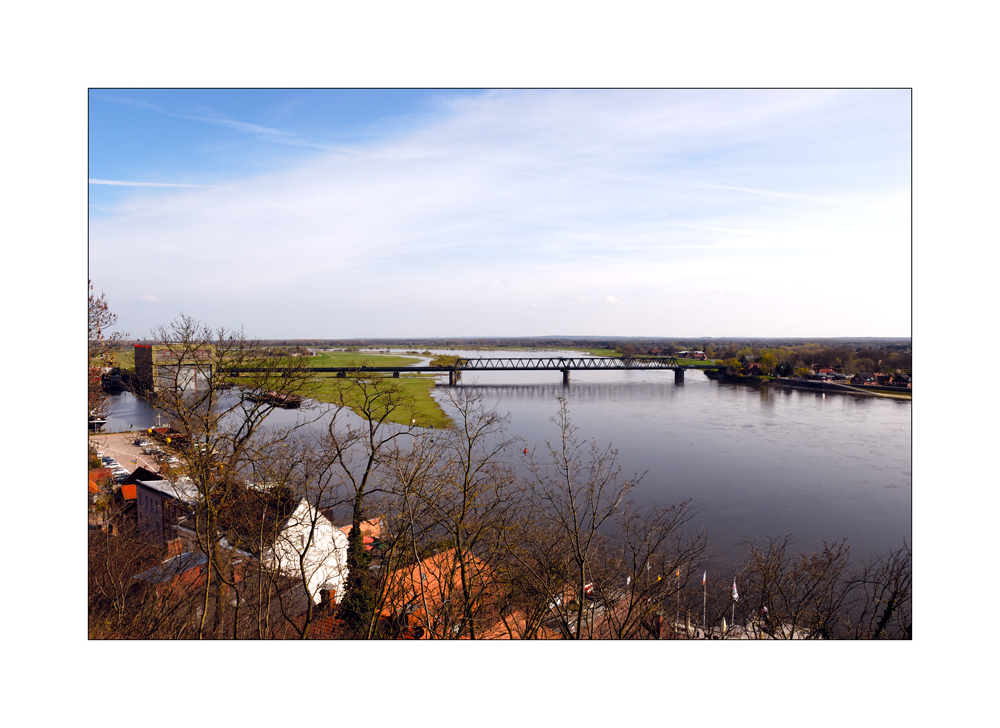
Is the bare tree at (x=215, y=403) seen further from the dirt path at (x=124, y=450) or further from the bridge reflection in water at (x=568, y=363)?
the bridge reflection in water at (x=568, y=363)

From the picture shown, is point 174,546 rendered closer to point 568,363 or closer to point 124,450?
point 124,450

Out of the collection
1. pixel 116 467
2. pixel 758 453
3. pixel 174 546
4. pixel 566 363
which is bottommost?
pixel 174 546

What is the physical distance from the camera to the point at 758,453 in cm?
1113

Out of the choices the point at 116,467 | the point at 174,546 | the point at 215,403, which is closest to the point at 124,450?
the point at 116,467

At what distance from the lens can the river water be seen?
7727 mm

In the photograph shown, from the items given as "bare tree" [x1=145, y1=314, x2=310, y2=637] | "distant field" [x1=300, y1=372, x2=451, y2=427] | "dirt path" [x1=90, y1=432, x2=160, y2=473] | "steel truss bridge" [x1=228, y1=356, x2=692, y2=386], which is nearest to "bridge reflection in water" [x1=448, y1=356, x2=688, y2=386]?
"steel truss bridge" [x1=228, y1=356, x2=692, y2=386]

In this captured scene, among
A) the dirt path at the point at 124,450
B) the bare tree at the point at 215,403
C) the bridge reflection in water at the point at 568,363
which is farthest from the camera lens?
the bridge reflection in water at the point at 568,363

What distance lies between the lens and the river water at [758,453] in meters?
7.73

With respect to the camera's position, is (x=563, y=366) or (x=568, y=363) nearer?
(x=563, y=366)

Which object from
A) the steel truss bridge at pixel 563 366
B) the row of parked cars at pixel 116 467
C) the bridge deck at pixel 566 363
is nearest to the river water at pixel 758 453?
the row of parked cars at pixel 116 467

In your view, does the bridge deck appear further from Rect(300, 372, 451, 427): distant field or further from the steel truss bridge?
Rect(300, 372, 451, 427): distant field

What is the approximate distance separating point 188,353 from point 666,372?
85.9 ft

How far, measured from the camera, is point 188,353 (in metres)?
4.57
